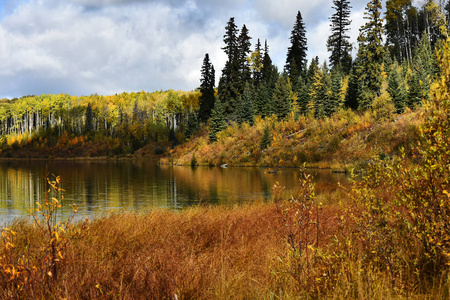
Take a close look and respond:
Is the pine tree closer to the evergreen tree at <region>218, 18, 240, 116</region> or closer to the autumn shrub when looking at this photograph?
the evergreen tree at <region>218, 18, 240, 116</region>

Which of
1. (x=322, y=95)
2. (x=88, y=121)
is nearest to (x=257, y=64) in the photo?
(x=322, y=95)

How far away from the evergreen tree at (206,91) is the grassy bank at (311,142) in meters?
8.89

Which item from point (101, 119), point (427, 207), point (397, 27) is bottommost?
point (427, 207)

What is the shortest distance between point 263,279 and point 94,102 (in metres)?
142

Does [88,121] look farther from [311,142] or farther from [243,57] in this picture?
[311,142]

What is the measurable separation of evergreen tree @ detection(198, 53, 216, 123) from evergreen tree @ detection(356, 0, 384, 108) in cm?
2853

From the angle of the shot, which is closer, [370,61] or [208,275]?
[208,275]

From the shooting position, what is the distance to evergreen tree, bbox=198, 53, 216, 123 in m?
61.5

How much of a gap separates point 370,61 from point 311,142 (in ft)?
41.8

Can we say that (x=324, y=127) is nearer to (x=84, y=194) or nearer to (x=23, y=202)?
(x=84, y=194)

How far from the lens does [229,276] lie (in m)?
4.43

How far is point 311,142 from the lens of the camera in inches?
1580

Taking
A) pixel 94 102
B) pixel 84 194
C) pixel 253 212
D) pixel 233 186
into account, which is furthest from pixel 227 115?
pixel 94 102

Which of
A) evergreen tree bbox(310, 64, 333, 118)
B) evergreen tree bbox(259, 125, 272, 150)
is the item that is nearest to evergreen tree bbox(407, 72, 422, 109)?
evergreen tree bbox(310, 64, 333, 118)
